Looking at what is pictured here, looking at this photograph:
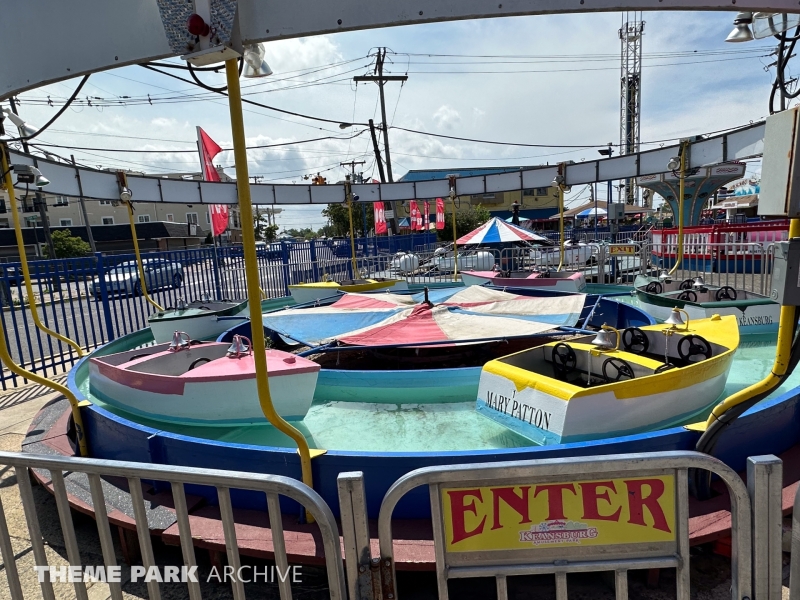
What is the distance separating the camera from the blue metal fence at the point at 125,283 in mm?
8062

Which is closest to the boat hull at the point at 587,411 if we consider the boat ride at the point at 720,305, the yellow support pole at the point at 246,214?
the yellow support pole at the point at 246,214

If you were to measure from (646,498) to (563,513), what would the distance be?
0.31m

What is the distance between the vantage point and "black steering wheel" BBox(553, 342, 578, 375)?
4.57 meters

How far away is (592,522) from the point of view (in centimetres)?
181

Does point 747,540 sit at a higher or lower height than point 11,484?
higher

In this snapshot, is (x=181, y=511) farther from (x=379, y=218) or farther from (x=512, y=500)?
(x=379, y=218)

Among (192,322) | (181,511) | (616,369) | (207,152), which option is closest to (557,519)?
(181,511)

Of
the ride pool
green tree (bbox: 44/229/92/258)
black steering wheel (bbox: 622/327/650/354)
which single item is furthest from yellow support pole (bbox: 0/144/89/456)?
green tree (bbox: 44/229/92/258)

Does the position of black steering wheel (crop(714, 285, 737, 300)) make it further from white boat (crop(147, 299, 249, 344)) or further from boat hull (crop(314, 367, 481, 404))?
white boat (crop(147, 299, 249, 344))

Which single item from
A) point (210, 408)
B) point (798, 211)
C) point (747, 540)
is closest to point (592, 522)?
point (747, 540)

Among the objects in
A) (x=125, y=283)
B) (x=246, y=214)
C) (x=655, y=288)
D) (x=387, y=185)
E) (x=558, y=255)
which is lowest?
(x=558, y=255)

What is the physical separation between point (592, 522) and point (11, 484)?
15.0 feet

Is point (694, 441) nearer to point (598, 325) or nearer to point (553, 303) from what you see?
point (553, 303)

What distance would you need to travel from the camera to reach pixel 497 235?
48.9 ft
